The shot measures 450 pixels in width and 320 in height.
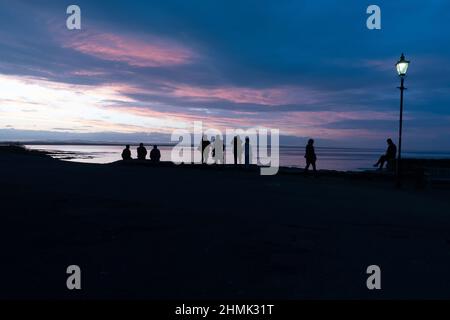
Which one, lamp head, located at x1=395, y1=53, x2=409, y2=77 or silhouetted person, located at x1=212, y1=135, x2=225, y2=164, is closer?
lamp head, located at x1=395, y1=53, x2=409, y2=77

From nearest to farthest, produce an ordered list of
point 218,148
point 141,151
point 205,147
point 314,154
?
1. point 314,154
2. point 205,147
3. point 218,148
4. point 141,151

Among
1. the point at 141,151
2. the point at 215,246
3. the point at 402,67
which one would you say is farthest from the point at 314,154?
the point at 215,246

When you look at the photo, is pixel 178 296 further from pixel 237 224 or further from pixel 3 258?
pixel 237 224

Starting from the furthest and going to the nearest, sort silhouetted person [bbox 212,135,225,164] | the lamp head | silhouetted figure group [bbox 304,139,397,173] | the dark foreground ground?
silhouetted person [bbox 212,135,225,164] < silhouetted figure group [bbox 304,139,397,173] < the lamp head < the dark foreground ground

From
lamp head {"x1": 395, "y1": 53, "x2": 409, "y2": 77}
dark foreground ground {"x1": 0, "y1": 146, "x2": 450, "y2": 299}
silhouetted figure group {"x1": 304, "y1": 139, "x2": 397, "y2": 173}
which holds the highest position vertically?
lamp head {"x1": 395, "y1": 53, "x2": 409, "y2": 77}

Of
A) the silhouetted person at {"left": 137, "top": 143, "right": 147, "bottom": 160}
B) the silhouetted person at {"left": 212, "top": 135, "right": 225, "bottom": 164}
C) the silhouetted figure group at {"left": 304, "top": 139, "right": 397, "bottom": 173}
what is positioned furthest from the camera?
the silhouetted person at {"left": 137, "top": 143, "right": 147, "bottom": 160}

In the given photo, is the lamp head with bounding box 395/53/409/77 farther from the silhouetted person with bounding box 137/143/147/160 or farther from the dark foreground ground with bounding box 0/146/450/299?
the silhouetted person with bounding box 137/143/147/160

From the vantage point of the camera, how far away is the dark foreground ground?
5176mm

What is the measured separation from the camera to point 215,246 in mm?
6859

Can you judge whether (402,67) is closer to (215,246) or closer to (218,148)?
(215,246)

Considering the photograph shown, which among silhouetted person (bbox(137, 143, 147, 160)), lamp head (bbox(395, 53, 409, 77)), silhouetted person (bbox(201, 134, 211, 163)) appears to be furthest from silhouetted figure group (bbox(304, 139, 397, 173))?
silhouetted person (bbox(137, 143, 147, 160))

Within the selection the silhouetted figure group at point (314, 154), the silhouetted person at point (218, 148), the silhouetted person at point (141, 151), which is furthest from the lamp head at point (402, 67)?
the silhouetted person at point (141, 151)

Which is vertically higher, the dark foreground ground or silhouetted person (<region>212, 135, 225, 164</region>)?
silhouetted person (<region>212, 135, 225, 164</region>)
